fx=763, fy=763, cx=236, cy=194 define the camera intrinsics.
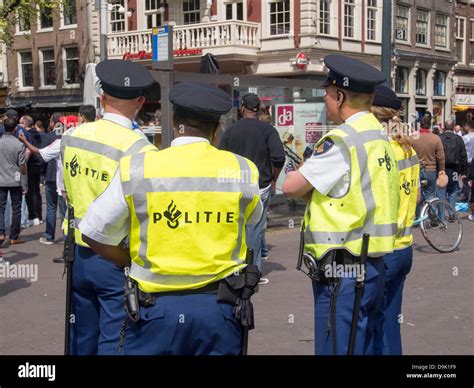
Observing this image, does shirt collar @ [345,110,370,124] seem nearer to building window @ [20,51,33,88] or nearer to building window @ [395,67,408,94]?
building window @ [395,67,408,94]

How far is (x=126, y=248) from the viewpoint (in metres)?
3.41

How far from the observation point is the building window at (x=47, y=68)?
116ft

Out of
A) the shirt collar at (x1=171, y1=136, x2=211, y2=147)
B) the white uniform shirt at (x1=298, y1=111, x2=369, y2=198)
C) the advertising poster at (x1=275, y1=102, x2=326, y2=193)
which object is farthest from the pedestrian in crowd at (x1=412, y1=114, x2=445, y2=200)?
the shirt collar at (x1=171, y1=136, x2=211, y2=147)

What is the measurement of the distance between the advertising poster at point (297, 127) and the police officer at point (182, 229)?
9545 millimetres

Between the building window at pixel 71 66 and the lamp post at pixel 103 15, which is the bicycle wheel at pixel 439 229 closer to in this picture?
the lamp post at pixel 103 15

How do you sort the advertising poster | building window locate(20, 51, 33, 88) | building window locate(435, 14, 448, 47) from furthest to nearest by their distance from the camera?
building window locate(20, 51, 33, 88), building window locate(435, 14, 448, 47), the advertising poster

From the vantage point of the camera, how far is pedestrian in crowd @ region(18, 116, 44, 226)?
1307 cm

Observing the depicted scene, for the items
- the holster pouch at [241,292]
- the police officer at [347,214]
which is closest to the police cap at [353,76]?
the police officer at [347,214]

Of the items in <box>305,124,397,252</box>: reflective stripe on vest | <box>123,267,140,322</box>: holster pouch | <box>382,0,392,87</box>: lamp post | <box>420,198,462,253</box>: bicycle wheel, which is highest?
<box>382,0,392,87</box>: lamp post

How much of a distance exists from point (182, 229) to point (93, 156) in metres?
1.27

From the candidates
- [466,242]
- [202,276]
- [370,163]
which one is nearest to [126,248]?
[202,276]

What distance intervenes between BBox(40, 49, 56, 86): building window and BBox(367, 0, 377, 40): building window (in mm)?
14400
